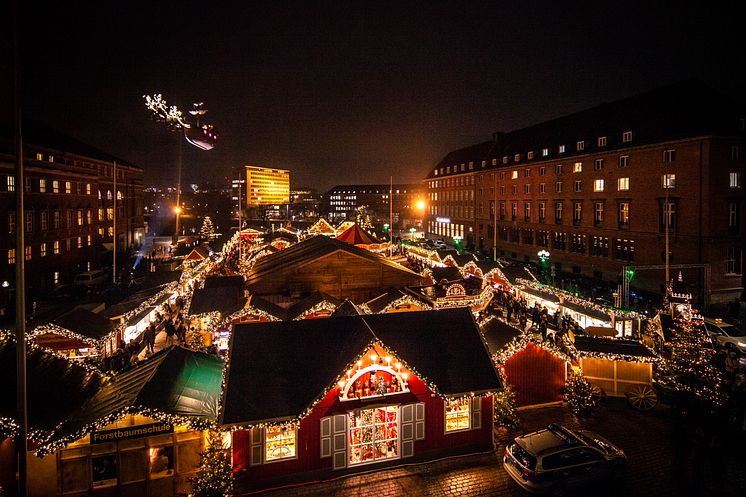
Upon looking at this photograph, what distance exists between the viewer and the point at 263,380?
9656 millimetres

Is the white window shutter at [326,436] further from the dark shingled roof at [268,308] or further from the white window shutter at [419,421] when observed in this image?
the dark shingled roof at [268,308]

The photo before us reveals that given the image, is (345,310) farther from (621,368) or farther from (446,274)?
(446,274)

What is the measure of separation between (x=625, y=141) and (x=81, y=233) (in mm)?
50377

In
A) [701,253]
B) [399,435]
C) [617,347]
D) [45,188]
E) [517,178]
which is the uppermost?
[517,178]

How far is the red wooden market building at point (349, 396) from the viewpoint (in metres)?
9.54

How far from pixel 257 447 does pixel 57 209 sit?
3618cm

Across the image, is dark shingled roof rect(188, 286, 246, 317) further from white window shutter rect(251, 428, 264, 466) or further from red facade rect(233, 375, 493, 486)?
red facade rect(233, 375, 493, 486)

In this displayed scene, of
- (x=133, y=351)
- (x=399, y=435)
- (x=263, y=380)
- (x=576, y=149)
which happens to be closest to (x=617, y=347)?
(x=399, y=435)

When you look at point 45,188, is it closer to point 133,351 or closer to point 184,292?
point 184,292

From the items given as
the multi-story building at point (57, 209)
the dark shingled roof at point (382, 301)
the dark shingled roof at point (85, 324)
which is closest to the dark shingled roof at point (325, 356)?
the dark shingled roof at point (382, 301)

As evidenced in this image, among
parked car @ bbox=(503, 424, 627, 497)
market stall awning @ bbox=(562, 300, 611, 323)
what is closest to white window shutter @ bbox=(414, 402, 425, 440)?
parked car @ bbox=(503, 424, 627, 497)

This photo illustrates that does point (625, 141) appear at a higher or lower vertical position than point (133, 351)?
higher

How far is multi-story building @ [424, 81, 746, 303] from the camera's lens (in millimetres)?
29859

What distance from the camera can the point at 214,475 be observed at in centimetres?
889
